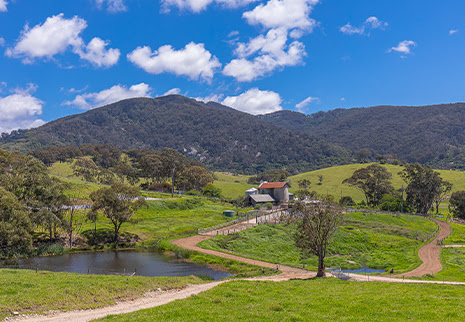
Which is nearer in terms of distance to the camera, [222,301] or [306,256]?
[222,301]

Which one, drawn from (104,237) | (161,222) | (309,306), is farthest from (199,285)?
(161,222)

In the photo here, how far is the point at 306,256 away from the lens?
47.7 meters

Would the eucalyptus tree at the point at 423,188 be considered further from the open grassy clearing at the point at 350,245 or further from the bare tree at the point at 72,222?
the bare tree at the point at 72,222

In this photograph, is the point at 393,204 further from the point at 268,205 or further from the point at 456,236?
the point at 268,205

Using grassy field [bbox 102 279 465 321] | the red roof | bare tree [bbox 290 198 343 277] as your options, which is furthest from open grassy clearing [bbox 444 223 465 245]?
grassy field [bbox 102 279 465 321]

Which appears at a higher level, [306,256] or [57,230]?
[57,230]

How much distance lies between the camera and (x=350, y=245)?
2185 inches

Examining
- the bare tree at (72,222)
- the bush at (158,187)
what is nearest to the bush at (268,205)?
the bush at (158,187)

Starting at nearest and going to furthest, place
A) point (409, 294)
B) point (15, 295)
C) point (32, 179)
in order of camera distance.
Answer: point (15, 295)
point (409, 294)
point (32, 179)

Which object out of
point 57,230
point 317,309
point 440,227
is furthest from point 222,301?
point 440,227

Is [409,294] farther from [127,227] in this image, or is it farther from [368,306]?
[127,227]

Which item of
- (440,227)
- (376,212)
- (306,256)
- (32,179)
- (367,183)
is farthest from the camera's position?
(367,183)

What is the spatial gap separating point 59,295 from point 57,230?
3942 cm

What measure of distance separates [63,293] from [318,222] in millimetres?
21404
